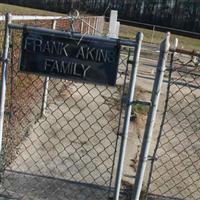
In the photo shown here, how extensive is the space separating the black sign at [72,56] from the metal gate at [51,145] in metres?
0.15

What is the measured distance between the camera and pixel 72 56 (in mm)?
4918

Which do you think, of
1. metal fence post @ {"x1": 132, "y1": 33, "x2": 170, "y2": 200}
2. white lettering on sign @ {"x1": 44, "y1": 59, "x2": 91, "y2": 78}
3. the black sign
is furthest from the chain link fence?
white lettering on sign @ {"x1": 44, "y1": 59, "x2": 91, "y2": 78}

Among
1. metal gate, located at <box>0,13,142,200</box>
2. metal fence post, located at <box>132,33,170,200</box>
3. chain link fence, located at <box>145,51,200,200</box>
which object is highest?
metal fence post, located at <box>132,33,170,200</box>

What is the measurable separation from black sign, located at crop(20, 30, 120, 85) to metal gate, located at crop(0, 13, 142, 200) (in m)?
0.15

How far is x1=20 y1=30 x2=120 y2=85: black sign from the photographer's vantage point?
4.88m

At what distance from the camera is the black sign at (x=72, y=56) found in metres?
4.88

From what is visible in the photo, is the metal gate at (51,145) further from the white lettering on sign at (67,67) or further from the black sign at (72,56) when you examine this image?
the white lettering on sign at (67,67)

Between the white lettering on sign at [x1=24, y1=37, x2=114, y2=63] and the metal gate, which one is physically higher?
the white lettering on sign at [x1=24, y1=37, x2=114, y2=63]

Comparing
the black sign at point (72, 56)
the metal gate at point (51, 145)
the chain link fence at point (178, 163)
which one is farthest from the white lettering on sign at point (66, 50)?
the chain link fence at point (178, 163)

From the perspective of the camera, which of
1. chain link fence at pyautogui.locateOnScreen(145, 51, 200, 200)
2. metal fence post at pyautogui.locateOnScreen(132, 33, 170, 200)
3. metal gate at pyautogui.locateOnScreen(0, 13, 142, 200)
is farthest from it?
chain link fence at pyautogui.locateOnScreen(145, 51, 200, 200)

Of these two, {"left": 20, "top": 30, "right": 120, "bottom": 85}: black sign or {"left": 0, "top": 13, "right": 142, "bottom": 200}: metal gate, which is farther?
{"left": 0, "top": 13, "right": 142, "bottom": 200}: metal gate

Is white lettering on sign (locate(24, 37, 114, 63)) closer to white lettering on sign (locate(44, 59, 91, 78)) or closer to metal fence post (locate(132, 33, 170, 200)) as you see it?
white lettering on sign (locate(44, 59, 91, 78))

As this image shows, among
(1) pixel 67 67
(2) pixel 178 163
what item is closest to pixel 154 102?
(1) pixel 67 67

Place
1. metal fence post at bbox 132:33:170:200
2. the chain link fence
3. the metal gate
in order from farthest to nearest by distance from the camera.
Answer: the chain link fence, the metal gate, metal fence post at bbox 132:33:170:200
